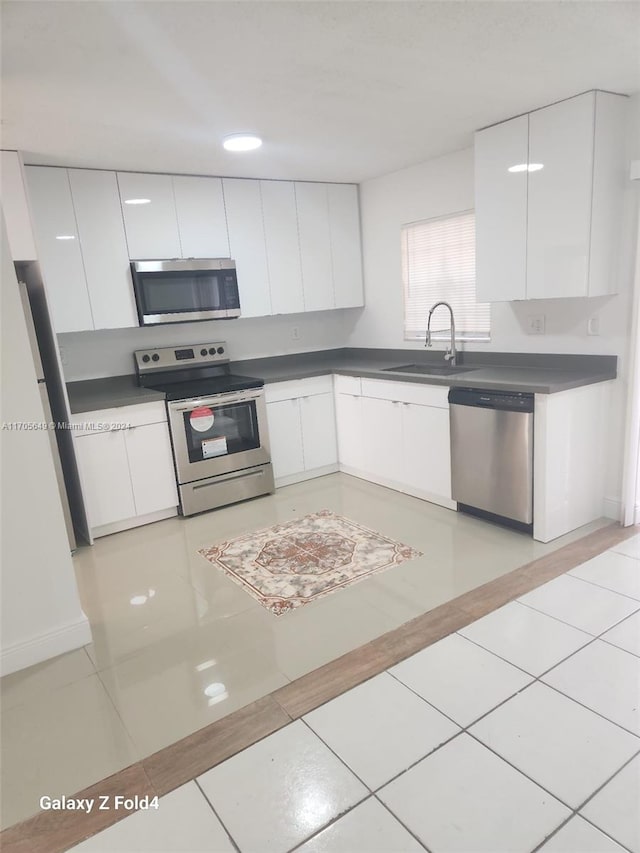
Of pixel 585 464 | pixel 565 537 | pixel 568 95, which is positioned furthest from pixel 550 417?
pixel 568 95

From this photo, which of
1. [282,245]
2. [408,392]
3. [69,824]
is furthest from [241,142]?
[69,824]

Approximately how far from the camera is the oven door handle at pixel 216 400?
12.4 ft

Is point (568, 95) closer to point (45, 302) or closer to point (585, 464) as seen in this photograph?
point (585, 464)

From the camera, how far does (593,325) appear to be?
3230 millimetres

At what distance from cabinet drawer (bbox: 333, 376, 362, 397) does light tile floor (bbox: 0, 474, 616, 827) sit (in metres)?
1.03

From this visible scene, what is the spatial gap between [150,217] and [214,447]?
1673mm

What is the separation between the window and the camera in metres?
3.97

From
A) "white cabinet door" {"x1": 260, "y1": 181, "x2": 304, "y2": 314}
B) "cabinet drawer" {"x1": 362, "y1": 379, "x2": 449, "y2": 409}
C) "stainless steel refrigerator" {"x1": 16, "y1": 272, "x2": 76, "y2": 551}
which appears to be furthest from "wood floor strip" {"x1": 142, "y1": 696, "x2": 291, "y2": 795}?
"white cabinet door" {"x1": 260, "y1": 181, "x2": 304, "y2": 314}

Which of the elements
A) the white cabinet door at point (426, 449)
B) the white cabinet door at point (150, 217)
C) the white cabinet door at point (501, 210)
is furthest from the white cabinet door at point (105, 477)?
the white cabinet door at point (501, 210)

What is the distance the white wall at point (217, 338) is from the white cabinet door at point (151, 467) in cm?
69

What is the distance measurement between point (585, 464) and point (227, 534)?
7.41 ft

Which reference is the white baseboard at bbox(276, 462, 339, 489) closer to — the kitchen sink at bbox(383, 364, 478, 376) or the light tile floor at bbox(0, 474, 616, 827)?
the light tile floor at bbox(0, 474, 616, 827)

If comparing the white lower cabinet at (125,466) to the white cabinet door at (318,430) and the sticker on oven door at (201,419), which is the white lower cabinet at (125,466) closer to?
the sticker on oven door at (201,419)

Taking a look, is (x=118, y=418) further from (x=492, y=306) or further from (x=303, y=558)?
(x=492, y=306)
